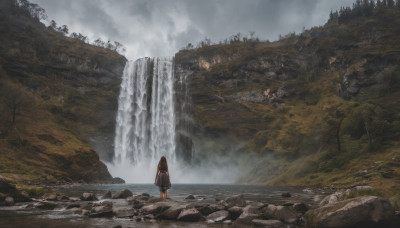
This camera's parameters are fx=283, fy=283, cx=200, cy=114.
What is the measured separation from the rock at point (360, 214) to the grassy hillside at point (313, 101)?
15095mm

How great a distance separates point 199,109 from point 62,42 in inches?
2235

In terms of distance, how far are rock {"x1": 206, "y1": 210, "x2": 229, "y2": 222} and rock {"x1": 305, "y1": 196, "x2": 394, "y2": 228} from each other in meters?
3.23

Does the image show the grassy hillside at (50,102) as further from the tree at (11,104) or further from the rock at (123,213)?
the rock at (123,213)

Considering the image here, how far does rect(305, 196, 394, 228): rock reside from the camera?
7.18m

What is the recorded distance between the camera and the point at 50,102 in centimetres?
7262

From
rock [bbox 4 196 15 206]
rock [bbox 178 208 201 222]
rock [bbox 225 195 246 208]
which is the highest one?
rock [bbox 4 196 15 206]

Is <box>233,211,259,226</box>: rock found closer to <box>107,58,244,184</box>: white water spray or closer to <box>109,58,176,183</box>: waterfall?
<box>107,58,244,184</box>: white water spray

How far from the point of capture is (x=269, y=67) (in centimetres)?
10662

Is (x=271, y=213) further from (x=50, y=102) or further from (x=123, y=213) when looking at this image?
(x=50, y=102)

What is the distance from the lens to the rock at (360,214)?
7.18 meters

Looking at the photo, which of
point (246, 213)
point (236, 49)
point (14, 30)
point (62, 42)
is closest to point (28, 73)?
point (14, 30)

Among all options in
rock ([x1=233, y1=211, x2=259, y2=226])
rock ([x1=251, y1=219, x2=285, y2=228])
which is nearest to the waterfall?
rock ([x1=233, y1=211, x2=259, y2=226])

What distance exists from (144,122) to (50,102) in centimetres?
2485

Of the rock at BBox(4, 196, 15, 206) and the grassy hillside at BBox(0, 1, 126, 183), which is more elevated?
the grassy hillside at BBox(0, 1, 126, 183)
